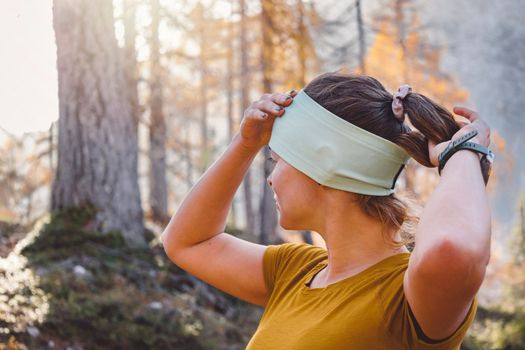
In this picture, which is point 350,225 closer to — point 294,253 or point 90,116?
point 294,253

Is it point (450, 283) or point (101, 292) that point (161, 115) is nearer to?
point (101, 292)

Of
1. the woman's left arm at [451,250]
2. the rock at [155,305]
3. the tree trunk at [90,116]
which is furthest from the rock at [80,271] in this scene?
the woman's left arm at [451,250]

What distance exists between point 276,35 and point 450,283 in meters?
10.9

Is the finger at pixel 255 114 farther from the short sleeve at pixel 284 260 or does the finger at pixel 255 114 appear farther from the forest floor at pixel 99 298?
the forest floor at pixel 99 298

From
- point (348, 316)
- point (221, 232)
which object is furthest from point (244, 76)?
point (348, 316)

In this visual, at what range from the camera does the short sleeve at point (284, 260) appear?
259cm

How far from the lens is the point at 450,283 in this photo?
5.69 feet

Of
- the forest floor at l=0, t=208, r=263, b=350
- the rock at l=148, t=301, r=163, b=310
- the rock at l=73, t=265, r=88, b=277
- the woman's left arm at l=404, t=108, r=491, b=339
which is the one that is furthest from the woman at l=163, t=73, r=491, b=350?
the rock at l=73, t=265, r=88, b=277

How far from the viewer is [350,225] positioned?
234cm

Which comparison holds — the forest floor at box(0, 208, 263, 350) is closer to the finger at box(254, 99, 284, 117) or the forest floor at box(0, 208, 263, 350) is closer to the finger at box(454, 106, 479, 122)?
the finger at box(254, 99, 284, 117)

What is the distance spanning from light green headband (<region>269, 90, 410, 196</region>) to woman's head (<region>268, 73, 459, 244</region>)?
0.09 feet

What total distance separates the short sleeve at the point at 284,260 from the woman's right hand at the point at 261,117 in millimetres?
388

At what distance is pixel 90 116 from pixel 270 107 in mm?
5995

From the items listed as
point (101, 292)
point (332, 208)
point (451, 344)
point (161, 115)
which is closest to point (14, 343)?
point (101, 292)
